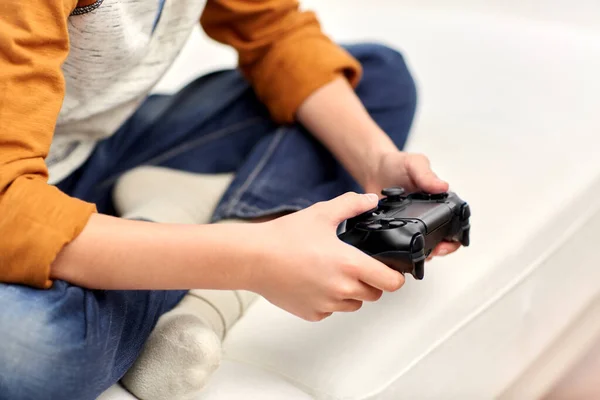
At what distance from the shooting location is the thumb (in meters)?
0.44

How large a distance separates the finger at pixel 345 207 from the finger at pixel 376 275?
3cm

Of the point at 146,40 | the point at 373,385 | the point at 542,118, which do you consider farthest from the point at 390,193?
the point at 542,118

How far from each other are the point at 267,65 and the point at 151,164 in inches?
6.0

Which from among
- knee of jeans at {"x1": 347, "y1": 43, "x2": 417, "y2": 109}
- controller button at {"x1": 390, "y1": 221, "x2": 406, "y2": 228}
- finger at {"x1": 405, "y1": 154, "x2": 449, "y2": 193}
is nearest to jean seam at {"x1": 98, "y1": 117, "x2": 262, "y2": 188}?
knee of jeans at {"x1": 347, "y1": 43, "x2": 417, "y2": 109}

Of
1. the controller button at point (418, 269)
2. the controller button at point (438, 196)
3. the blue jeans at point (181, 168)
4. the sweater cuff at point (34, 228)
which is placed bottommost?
the blue jeans at point (181, 168)

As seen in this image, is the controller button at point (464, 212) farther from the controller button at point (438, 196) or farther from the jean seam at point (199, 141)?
the jean seam at point (199, 141)

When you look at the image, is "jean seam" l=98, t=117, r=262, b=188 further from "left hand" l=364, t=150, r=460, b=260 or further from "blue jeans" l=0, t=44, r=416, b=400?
"left hand" l=364, t=150, r=460, b=260

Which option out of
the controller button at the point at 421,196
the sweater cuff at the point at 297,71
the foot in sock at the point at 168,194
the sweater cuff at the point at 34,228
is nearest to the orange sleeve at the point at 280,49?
the sweater cuff at the point at 297,71

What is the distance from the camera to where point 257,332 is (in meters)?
0.54

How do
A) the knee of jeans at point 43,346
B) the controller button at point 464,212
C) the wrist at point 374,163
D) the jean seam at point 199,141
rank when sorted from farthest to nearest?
the jean seam at point 199,141, the wrist at point 374,163, the controller button at point 464,212, the knee of jeans at point 43,346

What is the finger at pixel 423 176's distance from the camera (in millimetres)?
537

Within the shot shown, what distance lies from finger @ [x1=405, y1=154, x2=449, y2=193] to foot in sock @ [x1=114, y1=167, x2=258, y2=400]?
16 centimetres

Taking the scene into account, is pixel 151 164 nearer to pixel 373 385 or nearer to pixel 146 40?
pixel 146 40

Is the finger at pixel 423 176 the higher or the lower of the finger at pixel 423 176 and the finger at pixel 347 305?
the higher
